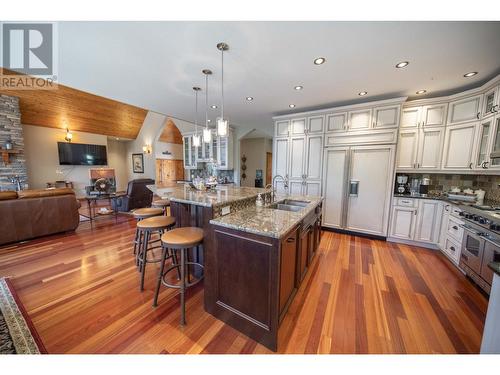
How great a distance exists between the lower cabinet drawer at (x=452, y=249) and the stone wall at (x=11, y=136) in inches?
380

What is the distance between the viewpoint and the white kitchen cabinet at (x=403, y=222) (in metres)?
3.15

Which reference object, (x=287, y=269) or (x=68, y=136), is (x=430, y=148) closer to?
(x=287, y=269)

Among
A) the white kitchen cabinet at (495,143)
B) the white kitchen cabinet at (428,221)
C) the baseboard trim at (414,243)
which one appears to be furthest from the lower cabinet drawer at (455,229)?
the white kitchen cabinet at (495,143)

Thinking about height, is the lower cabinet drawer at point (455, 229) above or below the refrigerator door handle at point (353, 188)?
below

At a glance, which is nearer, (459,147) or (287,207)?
(287,207)

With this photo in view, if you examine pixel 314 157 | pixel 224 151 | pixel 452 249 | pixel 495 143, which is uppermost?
pixel 224 151

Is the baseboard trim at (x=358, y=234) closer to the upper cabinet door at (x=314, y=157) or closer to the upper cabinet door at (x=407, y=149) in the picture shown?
the upper cabinet door at (x=314, y=157)

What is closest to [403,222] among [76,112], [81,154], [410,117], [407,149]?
[407,149]

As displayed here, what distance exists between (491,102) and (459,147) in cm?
67

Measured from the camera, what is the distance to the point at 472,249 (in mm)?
2164

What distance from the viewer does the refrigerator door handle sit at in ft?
11.5

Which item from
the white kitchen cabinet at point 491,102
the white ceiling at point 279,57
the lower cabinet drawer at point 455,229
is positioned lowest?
the lower cabinet drawer at point 455,229

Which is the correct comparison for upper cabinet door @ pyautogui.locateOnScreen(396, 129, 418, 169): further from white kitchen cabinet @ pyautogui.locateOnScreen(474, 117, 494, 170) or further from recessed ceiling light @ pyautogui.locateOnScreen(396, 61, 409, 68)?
recessed ceiling light @ pyautogui.locateOnScreen(396, 61, 409, 68)

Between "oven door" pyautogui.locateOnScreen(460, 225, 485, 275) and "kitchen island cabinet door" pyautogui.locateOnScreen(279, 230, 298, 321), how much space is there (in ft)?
7.16
